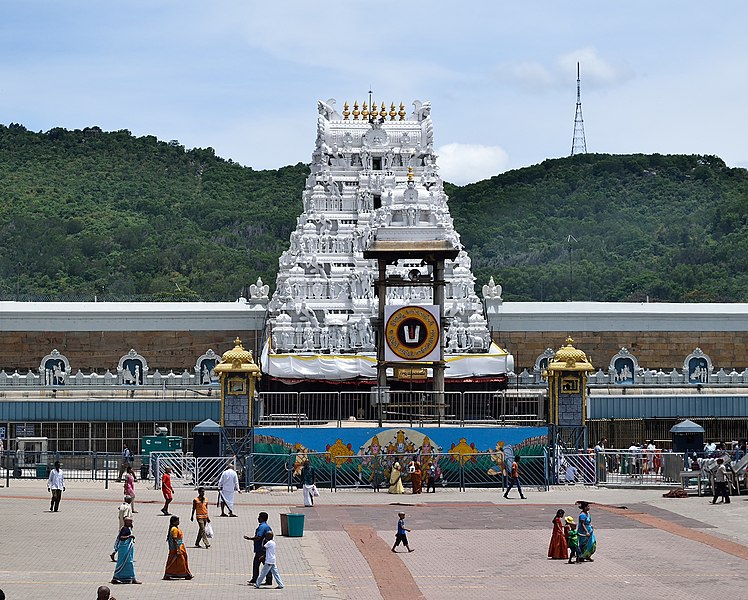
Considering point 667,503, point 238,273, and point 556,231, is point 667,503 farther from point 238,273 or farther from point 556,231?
point 556,231

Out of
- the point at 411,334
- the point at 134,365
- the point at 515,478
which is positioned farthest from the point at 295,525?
the point at 134,365

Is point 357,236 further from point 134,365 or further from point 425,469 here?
point 425,469

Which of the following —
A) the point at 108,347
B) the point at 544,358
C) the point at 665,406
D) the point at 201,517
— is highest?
the point at 108,347

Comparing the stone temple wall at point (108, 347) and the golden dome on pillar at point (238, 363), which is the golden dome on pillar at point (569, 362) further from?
the stone temple wall at point (108, 347)

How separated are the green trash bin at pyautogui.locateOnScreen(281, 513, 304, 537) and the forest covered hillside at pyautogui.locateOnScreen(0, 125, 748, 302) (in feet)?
241

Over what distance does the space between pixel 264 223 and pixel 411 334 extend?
88.5 metres

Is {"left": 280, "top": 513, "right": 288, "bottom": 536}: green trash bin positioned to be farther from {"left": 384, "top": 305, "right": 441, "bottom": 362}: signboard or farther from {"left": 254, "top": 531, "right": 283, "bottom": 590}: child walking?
{"left": 384, "top": 305, "right": 441, "bottom": 362}: signboard

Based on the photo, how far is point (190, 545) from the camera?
31500 millimetres

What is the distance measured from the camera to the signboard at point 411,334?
46.5 m

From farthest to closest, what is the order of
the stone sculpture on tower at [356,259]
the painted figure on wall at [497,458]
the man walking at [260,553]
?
the stone sculpture on tower at [356,259], the painted figure on wall at [497,458], the man walking at [260,553]

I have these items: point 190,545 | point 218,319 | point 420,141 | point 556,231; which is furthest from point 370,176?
point 556,231

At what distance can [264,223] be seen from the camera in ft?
440

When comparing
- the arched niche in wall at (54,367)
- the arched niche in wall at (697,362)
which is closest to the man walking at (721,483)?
the arched niche in wall at (697,362)

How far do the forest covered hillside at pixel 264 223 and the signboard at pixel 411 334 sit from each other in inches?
2362
